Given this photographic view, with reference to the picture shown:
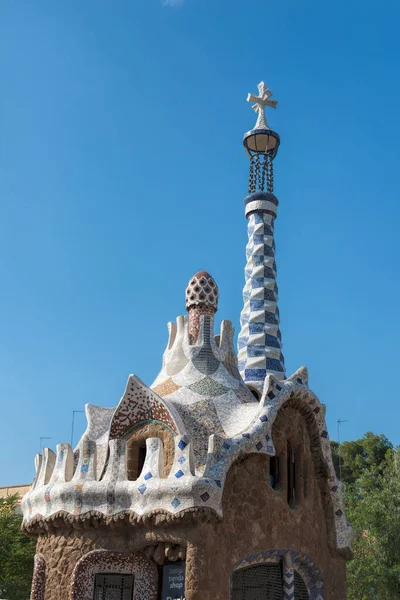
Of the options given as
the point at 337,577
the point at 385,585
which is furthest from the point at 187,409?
the point at 385,585

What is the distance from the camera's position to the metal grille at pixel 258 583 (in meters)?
10.1

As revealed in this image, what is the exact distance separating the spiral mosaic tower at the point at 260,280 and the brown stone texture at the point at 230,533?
2.95m

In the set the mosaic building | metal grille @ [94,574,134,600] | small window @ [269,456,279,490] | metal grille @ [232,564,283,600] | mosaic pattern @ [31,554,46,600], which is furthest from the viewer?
small window @ [269,456,279,490]

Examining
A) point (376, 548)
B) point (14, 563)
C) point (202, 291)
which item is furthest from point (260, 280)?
point (14, 563)

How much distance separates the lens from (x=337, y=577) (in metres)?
11.8

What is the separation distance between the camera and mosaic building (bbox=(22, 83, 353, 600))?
9.54 metres

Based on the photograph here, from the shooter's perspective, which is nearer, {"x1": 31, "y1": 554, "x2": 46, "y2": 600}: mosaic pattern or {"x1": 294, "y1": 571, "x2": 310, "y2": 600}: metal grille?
{"x1": 31, "y1": 554, "x2": 46, "y2": 600}: mosaic pattern

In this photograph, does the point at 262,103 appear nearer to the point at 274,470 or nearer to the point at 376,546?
the point at 274,470

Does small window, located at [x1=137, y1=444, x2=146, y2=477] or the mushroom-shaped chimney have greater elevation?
the mushroom-shaped chimney

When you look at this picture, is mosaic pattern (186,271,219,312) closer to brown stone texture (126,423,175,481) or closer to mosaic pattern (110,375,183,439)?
mosaic pattern (110,375,183,439)

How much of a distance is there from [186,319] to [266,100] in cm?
739

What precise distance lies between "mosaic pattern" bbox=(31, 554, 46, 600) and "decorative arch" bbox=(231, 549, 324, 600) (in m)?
2.71

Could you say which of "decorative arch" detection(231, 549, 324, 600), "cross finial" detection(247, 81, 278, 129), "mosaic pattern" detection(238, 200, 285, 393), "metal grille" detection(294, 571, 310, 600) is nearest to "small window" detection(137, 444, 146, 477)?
"decorative arch" detection(231, 549, 324, 600)

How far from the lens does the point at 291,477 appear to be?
37.3 ft
